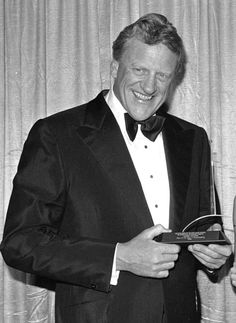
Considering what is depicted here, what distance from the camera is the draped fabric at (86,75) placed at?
2.48 meters

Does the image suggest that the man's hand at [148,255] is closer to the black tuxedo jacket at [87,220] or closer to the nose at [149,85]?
the black tuxedo jacket at [87,220]

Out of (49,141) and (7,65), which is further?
(7,65)

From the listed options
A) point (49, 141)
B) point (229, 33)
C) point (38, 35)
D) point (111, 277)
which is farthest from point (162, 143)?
point (38, 35)

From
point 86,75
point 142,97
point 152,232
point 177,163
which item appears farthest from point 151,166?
point 86,75

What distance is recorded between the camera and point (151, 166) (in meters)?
1.85

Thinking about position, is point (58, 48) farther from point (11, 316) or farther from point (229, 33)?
point (11, 316)

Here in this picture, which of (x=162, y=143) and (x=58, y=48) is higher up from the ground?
(x=58, y=48)

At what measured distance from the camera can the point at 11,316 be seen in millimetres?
2559

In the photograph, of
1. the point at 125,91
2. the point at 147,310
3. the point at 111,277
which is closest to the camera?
the point at 111,277

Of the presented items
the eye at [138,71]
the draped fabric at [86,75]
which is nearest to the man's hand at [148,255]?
the eye at [138,71]

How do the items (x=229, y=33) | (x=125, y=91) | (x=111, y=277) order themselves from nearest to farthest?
(x=111, y=277) → (x=125, y=91) → (x=229, y=33)

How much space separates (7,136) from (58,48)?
1.55ft

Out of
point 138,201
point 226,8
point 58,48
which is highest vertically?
point 226,8

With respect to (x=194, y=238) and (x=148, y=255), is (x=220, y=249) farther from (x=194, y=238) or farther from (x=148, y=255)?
(x=148, y=255)
